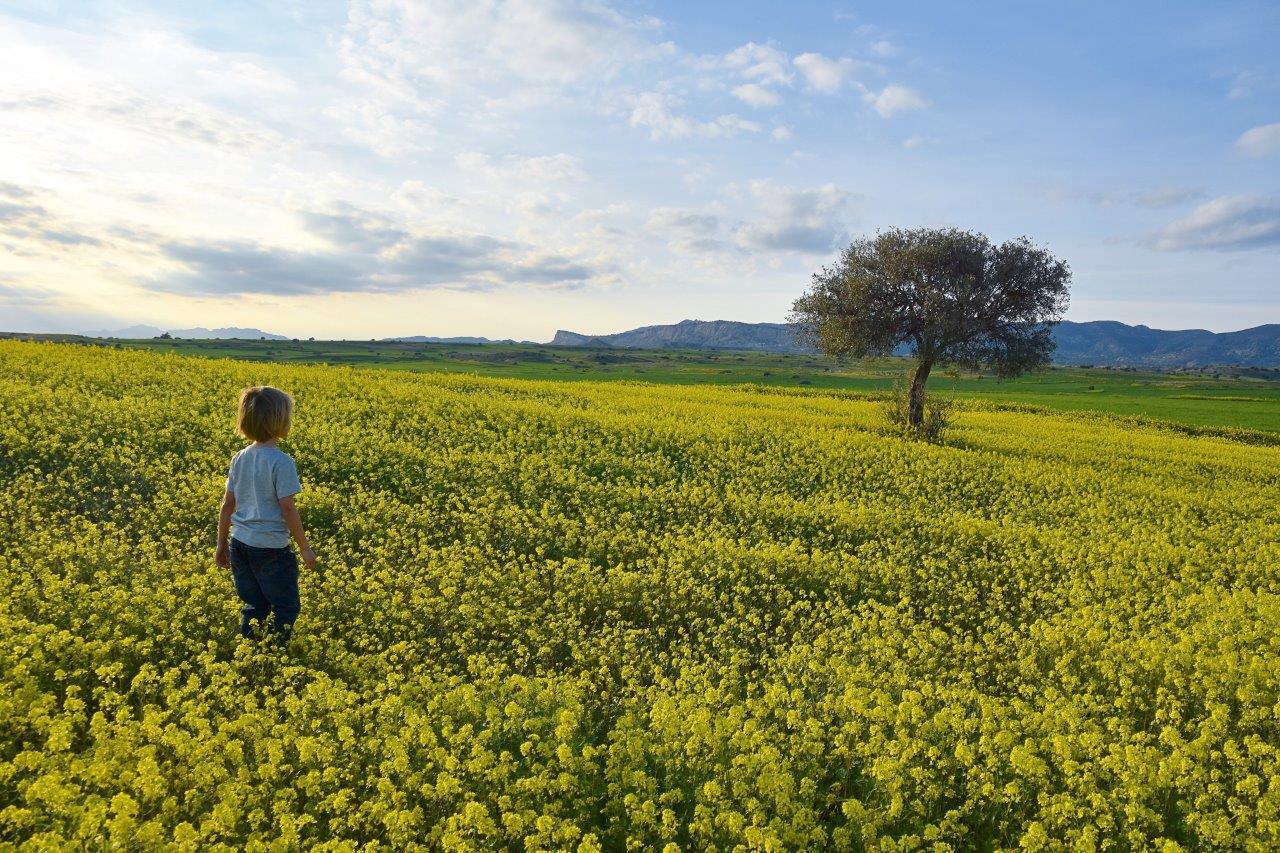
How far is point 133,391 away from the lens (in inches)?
810

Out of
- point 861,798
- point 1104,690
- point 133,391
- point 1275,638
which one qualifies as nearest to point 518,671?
point 861,798

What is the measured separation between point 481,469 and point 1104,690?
12.6 m

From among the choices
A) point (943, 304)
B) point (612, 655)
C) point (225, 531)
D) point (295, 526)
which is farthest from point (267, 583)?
point (943, 304)

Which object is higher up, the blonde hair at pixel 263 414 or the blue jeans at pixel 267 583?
the blonde hair at pixel 263 414

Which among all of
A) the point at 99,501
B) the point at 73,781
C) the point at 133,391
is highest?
the point at 133,391

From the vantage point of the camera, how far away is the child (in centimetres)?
736

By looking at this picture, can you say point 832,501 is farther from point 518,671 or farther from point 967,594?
point 518,671

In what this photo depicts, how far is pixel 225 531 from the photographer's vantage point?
7777mm

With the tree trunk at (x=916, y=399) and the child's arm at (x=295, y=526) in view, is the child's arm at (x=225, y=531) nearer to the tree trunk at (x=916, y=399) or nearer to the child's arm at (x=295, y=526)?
the child's arm at (x=295, y=526)

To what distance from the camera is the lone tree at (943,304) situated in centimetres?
2739

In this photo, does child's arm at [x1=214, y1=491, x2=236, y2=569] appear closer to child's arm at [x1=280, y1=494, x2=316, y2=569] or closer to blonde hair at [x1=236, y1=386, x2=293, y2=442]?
child's arm at [x1=280, y1=494, x2=316, y2=569]

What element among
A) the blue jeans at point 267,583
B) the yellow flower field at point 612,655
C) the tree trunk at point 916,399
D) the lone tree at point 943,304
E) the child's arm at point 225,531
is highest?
the lone tree at point 943,304

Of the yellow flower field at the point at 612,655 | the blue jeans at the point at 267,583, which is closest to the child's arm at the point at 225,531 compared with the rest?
the blue jeans at the point at 267,583

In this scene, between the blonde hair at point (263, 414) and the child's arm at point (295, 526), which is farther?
the child's arm at point (295, 526)
